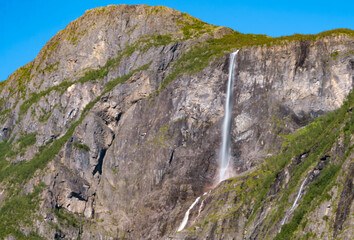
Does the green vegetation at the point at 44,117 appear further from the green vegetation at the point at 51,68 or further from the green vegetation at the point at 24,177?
the green vegetation at the point at 51,68

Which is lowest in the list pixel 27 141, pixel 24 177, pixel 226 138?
pixel 24 177

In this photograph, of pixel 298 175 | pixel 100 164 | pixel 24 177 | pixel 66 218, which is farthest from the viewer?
pixel 24 177

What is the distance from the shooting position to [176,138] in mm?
153750

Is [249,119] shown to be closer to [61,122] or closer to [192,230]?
[192,230]

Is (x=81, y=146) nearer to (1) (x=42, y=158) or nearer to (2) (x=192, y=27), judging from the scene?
(1) (x=42, y=158)

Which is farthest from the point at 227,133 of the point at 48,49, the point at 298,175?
the point at 48,49

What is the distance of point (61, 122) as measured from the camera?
17488 centimetres

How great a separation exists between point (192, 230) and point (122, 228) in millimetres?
20456

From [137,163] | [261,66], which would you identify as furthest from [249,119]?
[137,163]

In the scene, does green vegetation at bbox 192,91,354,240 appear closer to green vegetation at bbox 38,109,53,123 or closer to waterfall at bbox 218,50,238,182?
waterfall at bbox 218,50,238,182

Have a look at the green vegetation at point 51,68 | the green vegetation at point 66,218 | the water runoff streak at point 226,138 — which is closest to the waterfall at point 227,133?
the water runoff streak at point 226,138

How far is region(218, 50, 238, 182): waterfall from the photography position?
148 metres

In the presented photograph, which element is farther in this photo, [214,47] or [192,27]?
[192,27]

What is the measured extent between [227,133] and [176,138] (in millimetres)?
10111
